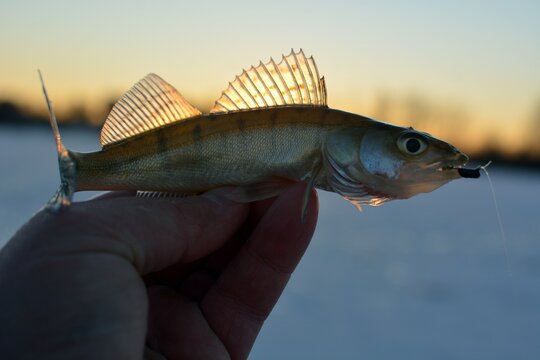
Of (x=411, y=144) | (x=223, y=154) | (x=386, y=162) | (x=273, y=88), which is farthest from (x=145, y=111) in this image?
→ (x=411, y=144)

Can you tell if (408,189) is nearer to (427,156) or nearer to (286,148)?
(427,156)

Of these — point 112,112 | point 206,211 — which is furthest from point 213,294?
point 112,112

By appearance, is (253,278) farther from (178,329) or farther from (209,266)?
(178,329)

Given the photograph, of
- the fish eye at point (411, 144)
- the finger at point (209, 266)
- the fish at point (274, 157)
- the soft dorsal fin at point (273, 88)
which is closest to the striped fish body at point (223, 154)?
the fish at point (274, 157)

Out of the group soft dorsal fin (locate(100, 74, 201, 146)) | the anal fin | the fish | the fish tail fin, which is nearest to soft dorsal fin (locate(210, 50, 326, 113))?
the fish

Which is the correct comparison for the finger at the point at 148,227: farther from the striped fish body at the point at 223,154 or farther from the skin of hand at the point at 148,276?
the striped fish body at the point at 223,154

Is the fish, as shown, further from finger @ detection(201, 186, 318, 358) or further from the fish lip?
finger @ detection(201, 186, 318, 358)
